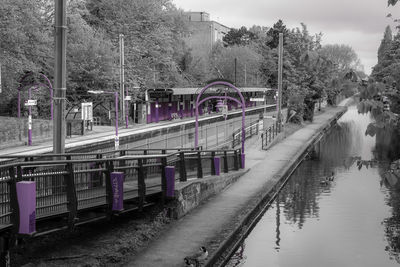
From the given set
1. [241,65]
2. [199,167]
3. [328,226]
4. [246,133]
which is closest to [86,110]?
[246,133]

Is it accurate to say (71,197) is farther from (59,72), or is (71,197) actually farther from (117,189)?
(59,72)

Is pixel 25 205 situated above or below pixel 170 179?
above

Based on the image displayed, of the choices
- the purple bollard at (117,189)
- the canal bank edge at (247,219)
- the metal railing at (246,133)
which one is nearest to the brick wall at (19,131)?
the metal railing at (246,133)

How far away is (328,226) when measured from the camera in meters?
18.3

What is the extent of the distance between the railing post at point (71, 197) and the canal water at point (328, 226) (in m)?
4.84

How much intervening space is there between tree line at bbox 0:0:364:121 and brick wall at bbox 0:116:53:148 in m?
2.64

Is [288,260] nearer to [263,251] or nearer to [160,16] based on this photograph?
[263,251]

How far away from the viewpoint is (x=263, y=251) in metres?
15.1

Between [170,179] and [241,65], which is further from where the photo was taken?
[241,65]

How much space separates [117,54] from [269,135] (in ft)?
61.9

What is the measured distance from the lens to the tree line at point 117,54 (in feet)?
116

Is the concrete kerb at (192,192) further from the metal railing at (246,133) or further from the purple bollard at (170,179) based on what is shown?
the metal railing at (246,133)

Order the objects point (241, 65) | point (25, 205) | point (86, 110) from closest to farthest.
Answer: point (25, 205) → point (86, 110) → point (241, 65)

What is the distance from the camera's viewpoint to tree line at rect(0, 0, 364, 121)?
35.3 meters
